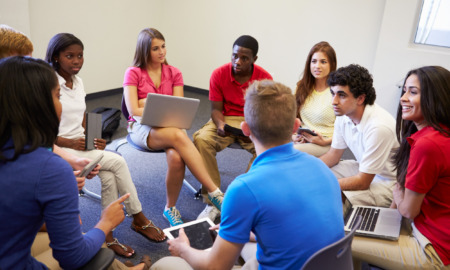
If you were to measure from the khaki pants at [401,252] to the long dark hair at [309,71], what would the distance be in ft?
4.27

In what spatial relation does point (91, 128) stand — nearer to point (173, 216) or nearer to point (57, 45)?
point (57, 45)

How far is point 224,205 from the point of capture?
1141 millimetres

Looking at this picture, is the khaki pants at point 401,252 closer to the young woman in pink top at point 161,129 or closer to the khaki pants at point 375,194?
the khaki pants at point 375,194

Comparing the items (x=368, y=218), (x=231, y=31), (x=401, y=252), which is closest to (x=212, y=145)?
(x=368, y=218)

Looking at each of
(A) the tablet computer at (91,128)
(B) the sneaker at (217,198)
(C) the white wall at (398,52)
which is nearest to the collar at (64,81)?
(A) the tablet computer at (91,128)

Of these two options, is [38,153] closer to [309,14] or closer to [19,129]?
[19,129]

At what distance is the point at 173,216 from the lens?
2465 millimetres

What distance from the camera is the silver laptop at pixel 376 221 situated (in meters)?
1.63

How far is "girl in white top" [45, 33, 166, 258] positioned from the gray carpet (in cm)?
7

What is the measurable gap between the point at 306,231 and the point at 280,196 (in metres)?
0.12

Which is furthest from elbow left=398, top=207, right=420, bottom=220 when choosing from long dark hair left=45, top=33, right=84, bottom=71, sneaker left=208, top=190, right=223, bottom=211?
long dark hair left=45, top=33, right=84, bottom=71

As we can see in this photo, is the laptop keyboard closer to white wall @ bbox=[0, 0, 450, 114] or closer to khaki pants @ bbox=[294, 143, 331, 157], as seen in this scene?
khaki pants @ bbox=[294, 143, 331, 157]

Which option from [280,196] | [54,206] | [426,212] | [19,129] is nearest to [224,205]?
[280,196]

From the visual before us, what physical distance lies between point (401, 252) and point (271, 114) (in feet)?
2.82
